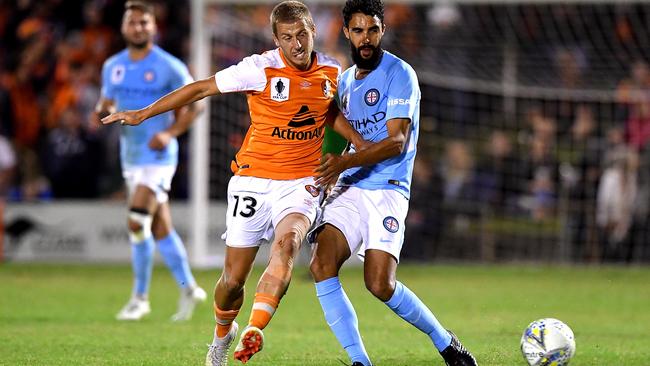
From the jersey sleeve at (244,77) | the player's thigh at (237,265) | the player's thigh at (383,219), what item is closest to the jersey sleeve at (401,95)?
the player's thigh at (383,219)

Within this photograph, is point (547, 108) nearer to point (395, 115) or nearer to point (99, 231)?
point (99, 231)

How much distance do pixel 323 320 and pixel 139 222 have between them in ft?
6.49

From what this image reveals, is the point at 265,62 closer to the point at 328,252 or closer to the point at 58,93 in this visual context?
the point at 328,252

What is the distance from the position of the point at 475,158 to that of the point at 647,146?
265 cm

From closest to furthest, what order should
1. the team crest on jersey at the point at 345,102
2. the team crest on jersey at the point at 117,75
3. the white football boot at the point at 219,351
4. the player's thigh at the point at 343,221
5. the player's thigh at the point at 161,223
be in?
the player's thigh at the point at 343,221, the white football boot at the point at 219,351, the team crest on jersey at the point at 345,102, the player's thigh at the point at 161,223, the team crest on jersey at the point at 117,75

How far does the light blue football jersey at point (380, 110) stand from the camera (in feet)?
23.2

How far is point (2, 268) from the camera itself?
1603 centimetres

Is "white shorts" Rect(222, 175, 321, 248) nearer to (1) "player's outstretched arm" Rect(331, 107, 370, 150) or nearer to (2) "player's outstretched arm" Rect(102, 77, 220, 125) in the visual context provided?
(1) "player's outstretched arm" Rect(331, 107, 370, 150)

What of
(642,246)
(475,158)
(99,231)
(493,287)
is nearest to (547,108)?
(475,158)

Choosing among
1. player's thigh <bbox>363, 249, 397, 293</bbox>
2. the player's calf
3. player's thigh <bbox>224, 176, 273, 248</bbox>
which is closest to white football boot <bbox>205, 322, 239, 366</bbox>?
player's thigh <bbox>224, 176, 273, 248</bbox>

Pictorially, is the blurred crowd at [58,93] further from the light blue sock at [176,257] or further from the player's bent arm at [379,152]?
the player's bent arm at [379,152]

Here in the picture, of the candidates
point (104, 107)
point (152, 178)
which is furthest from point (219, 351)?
point (104, 107)

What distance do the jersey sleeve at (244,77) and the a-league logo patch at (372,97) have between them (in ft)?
2.22

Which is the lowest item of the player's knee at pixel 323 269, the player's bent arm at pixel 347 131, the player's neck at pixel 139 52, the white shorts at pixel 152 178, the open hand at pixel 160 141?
the player's knee at pixel 323 269
